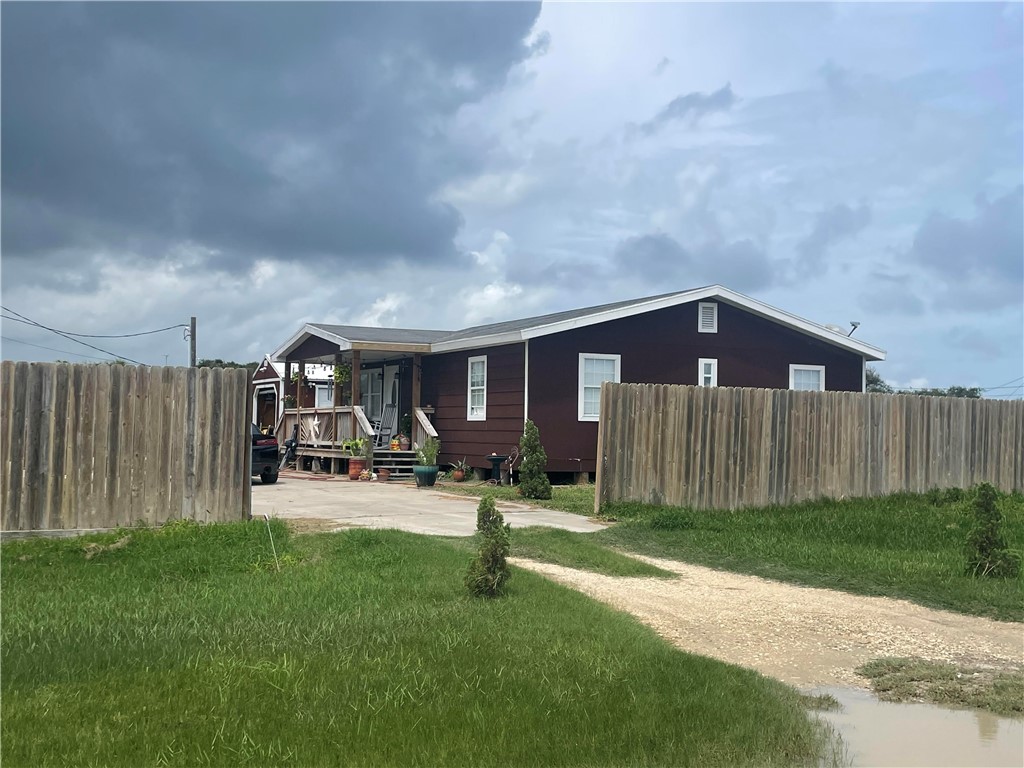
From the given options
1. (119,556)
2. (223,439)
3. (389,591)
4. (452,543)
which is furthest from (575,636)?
(223,439)

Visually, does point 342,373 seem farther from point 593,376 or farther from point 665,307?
point 665,307

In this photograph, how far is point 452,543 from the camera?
1066 centimetres

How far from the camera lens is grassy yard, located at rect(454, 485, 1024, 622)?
30.2 ft

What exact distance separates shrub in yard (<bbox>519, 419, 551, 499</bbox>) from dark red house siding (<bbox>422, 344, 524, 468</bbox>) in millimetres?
2225

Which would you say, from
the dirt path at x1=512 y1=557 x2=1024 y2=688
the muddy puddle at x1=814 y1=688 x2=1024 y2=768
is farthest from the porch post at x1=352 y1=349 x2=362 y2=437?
the muddy puddle at x1=814 y1=688 x2=1024 y2=768

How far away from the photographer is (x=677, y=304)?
21.6m

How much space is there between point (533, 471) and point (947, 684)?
1203cm

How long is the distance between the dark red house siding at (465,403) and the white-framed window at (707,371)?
4357 millimetres

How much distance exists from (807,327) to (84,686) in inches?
799

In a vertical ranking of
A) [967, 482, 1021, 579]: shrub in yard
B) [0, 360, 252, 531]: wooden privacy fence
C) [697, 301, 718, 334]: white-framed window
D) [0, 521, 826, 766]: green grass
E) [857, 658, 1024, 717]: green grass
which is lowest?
[857, 658, 1024, 717]: green grass

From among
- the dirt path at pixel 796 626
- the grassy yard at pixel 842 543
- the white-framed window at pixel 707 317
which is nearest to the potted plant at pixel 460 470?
the grassy yard at pixel 842 543

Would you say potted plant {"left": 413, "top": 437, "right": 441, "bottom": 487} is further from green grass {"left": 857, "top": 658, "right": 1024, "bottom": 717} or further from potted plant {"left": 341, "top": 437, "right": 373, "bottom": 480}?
green grass {"left": 857, "top": 658, "right": 1024, "bottom": 717}

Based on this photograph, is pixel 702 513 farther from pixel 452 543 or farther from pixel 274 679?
pixel 274 679

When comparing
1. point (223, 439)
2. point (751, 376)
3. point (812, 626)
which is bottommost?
point (812, 626)
